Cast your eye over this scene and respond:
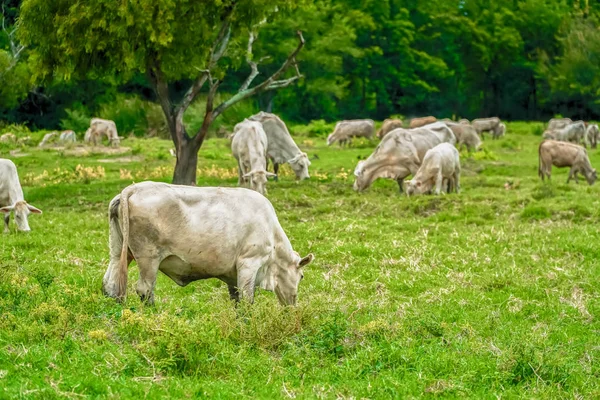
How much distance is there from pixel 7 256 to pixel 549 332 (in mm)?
7327

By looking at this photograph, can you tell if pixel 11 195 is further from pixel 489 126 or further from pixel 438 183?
pixel 489 126

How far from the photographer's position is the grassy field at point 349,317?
645 centimetres

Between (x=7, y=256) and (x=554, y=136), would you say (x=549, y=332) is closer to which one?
(x=7, y=256)

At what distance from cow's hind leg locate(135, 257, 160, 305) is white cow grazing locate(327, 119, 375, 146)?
102 ft

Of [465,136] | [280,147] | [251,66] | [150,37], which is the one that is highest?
[150,37]

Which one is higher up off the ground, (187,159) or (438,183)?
(187,159)

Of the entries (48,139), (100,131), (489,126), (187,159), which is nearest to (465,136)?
(489,126)

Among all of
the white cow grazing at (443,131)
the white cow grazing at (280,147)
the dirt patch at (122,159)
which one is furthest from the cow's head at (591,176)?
the dirt patch at (122,159)

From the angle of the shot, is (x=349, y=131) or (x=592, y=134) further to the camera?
(x=592, y=134)

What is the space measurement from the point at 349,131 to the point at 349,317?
31.7 meters

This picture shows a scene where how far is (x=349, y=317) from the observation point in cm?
866

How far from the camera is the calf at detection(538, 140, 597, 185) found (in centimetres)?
2545

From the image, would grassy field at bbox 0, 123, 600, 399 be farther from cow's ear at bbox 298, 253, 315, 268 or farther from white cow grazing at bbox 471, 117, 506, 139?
white cow grazing at bbox 471, 117, 506, 139

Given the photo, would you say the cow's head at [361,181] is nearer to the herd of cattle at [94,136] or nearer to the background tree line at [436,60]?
the herd of cattle at [94,136]
